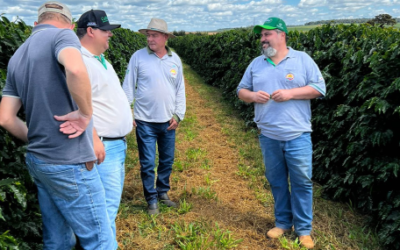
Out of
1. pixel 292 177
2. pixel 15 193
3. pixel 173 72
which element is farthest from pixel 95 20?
pixel 292 177

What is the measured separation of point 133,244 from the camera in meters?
3.76

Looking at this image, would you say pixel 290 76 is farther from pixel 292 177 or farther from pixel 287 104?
pixel 292 177

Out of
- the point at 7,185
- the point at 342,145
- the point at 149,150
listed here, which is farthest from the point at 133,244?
the point at 342,145

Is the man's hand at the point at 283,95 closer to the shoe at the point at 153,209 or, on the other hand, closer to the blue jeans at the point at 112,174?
the blue jeans at the point at 112,174

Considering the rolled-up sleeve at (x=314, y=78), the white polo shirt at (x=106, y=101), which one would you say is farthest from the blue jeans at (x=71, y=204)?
the rolled-up sleeve at (x=314, y=78)

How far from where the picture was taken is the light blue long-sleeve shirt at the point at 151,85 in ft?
13.7

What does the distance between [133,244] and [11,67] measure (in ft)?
7.68

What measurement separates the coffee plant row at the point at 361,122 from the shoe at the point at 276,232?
3.46 ft

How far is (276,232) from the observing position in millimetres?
3914

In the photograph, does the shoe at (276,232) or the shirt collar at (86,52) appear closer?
the shirt collar at (86,52)

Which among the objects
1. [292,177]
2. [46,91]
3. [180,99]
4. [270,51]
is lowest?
[292,177]

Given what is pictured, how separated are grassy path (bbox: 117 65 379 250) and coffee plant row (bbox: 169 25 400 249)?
0.34 m

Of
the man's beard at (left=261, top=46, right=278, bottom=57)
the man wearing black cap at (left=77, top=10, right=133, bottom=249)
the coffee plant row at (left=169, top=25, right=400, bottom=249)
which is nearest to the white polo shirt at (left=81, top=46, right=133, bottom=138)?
→ the man wearing black cap at (left=77, top=10, right=133, bottom=249)

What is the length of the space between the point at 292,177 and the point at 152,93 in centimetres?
189
